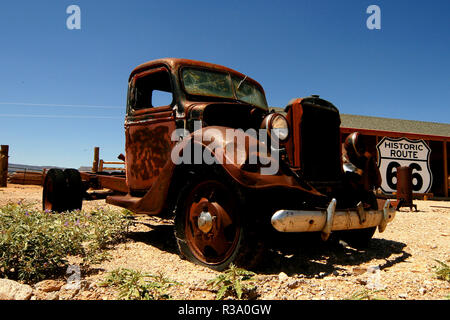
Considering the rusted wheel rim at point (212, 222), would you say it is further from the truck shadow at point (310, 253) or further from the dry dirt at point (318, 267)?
the truck shadow at point (310, 253)

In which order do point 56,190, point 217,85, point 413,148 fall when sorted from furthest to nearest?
point 413,148 < point 56,190 < point 217,85

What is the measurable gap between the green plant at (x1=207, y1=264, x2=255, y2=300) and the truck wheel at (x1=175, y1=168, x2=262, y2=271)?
26 centimetres

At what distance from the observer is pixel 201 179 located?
2838 mm

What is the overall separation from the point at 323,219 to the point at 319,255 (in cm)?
103

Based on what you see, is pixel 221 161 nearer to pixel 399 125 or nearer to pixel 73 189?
pixel 73 189

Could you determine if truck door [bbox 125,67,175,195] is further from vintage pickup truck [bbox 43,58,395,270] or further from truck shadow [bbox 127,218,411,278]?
truck shadow [bbox 127,218,411,278]

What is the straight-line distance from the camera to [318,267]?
2885 millimetres

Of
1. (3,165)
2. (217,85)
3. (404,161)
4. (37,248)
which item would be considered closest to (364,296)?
(37,248)

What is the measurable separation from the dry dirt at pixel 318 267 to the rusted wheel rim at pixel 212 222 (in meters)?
0.16

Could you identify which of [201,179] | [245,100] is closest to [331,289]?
[201,179]

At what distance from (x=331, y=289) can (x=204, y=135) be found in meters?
1.50

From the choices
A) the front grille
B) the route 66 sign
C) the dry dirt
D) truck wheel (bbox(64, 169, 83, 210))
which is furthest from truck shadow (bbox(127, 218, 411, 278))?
the route 66 sign

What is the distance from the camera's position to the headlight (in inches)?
110
